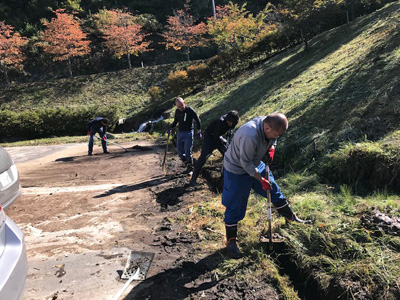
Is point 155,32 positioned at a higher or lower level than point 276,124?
higher

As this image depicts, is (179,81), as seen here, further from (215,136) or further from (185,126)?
(215,136)

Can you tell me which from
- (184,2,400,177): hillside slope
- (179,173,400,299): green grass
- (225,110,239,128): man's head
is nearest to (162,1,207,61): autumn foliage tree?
(184,2,400,177): hillside slope

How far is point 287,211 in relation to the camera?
3398 mm

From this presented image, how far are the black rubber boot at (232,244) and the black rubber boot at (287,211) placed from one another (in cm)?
64

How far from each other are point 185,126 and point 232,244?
12.3 feet

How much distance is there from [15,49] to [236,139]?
102 feet

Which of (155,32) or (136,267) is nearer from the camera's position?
(136,267)

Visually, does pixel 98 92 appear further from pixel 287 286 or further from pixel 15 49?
pixel 287 286

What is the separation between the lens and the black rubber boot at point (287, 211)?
11.0 ft

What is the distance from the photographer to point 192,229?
12.8ft

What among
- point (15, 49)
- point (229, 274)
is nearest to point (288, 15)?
point (229, 274)

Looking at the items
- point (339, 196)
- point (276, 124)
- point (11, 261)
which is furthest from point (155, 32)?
point (11, 261)

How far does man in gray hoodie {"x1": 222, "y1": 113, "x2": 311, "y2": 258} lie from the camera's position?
277 cm

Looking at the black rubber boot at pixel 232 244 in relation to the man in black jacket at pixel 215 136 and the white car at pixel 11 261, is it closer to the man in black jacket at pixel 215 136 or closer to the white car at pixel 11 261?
the white car at pixel 11 261
